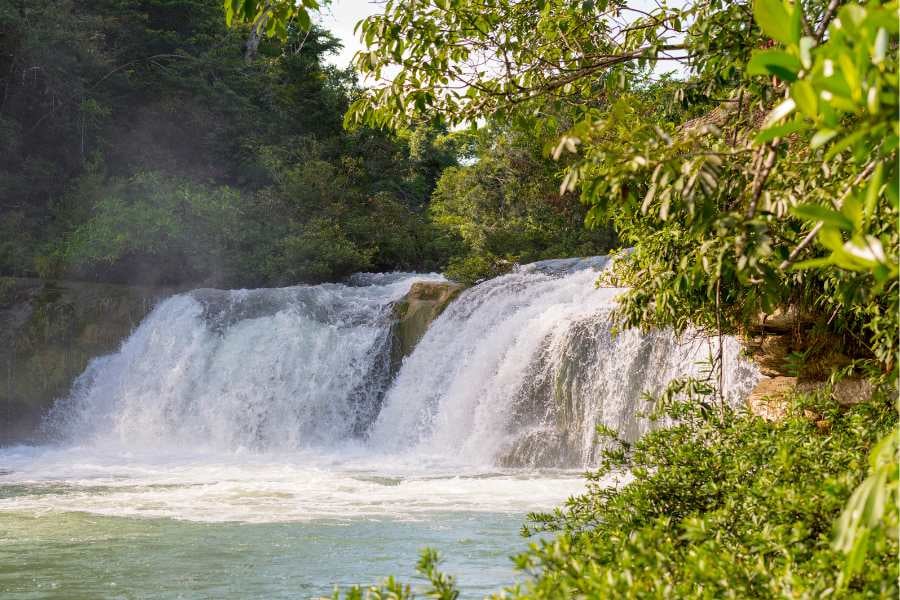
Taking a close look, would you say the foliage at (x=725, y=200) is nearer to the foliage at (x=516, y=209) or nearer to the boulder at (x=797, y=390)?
the boulder at (x=797, y=390)

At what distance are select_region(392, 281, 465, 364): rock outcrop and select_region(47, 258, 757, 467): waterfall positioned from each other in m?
0.23

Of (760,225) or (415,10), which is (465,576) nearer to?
(415,10)

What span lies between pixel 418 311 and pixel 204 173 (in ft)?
39.1

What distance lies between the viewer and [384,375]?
1542cm

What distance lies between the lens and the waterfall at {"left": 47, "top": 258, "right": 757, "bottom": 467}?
11.6 m

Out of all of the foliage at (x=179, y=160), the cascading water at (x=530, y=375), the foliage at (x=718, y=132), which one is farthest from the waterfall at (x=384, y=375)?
the foliage at (x=718, y=132)

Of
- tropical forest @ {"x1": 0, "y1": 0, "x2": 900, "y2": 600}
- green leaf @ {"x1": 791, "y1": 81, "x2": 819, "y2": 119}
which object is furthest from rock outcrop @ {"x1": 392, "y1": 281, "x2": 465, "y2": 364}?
green leaf @ {"x1": 791, "y1": 81, "x2": 819, "y2": 119}

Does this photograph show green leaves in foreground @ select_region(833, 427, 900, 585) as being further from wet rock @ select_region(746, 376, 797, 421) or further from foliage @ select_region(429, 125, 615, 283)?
foliage @ select_region(429, 125, 615, 283)

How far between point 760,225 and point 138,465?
11.8 meters

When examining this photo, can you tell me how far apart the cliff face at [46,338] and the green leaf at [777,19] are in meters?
17.1

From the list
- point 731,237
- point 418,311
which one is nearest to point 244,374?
point 418,311

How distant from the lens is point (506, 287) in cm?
1476

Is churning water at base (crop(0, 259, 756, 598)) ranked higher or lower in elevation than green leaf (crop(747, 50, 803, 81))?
lower

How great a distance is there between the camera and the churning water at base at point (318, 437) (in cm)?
705
